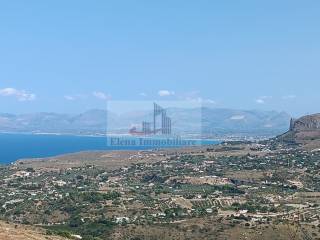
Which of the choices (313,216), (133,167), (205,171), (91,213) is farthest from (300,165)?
(91,213)

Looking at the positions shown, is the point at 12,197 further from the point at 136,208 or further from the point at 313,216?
the point at 313,216

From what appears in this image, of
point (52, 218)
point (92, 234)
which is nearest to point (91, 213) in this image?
point (52, 218)

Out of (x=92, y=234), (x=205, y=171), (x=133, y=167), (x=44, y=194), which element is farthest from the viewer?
(x=133, y=167)

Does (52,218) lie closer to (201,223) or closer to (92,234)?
(92,234)

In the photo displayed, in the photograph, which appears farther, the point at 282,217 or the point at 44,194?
the point at 44,194

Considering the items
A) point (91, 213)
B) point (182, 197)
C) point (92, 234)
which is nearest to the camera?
point (92, 234)

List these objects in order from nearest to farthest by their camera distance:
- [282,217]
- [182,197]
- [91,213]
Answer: [282,217] → [91,213] → [182,197]
